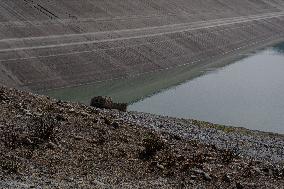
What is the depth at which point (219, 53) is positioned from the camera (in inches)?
2424

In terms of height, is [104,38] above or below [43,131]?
below

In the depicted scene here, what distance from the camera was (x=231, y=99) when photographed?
1634 inches

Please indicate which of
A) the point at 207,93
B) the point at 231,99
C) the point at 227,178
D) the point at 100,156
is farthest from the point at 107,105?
the point at 207,93

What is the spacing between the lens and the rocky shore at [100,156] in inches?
482

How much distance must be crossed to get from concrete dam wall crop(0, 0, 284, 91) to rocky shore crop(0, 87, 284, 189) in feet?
64.5

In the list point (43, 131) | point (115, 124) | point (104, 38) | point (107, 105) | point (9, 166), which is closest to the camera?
point (9, 166)

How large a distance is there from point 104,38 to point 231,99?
616 inches

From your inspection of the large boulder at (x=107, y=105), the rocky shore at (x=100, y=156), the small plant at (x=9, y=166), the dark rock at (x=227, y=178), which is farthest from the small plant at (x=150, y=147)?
the large boulder at (x=107, y=105)

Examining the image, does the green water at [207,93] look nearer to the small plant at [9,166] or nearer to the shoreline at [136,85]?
the shoreline at [136,85]

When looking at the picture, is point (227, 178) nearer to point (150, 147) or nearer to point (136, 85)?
point (150, 147)

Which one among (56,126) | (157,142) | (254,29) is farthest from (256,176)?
(254,29)

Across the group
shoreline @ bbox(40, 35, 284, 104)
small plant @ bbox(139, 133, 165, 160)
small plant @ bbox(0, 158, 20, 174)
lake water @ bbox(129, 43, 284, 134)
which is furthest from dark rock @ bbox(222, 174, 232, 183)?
shoreline @ bbox(40, 35, 284, 104)

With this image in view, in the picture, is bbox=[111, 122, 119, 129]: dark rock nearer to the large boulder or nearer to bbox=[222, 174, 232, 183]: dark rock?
bbox=[222, 174, 232, 183]: dark rock

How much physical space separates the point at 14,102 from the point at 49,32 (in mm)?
29788
